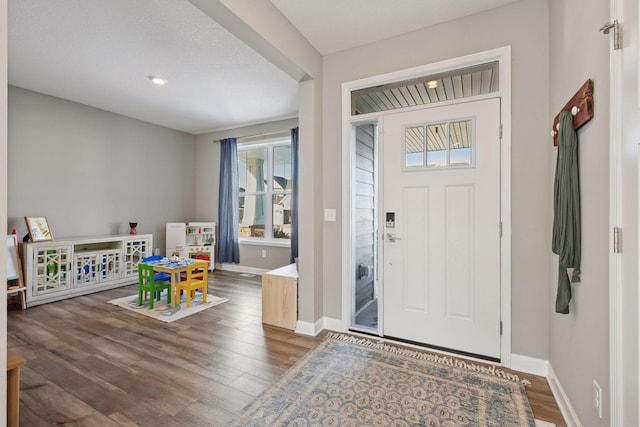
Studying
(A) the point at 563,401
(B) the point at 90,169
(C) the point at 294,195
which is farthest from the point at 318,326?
(B) the point at 90,169

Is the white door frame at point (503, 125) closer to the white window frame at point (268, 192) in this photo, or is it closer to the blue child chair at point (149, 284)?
the blue child chair at point (149, 284)

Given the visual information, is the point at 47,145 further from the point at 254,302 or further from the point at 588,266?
the point at 588,266

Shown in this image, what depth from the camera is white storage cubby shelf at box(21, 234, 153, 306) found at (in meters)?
3.55

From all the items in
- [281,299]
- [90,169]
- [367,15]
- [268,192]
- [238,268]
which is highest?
[367,15]

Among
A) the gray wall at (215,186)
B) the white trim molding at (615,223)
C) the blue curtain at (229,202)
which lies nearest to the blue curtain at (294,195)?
the gray wall at (215,186)

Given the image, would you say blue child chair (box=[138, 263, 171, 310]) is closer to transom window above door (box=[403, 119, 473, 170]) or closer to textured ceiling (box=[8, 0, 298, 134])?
textured ceiling (box=[8, 0, 298, 134])

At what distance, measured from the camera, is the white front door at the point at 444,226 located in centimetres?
224

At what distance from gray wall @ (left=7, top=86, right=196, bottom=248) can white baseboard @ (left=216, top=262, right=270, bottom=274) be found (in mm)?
1160

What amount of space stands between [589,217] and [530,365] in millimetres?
1313

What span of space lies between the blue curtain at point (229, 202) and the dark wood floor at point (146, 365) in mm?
2154

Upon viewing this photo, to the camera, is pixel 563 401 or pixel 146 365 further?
pixel 146 365

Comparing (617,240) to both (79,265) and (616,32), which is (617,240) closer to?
(616,32)

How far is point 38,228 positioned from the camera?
376 cm

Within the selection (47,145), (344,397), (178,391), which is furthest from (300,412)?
(47,145)
